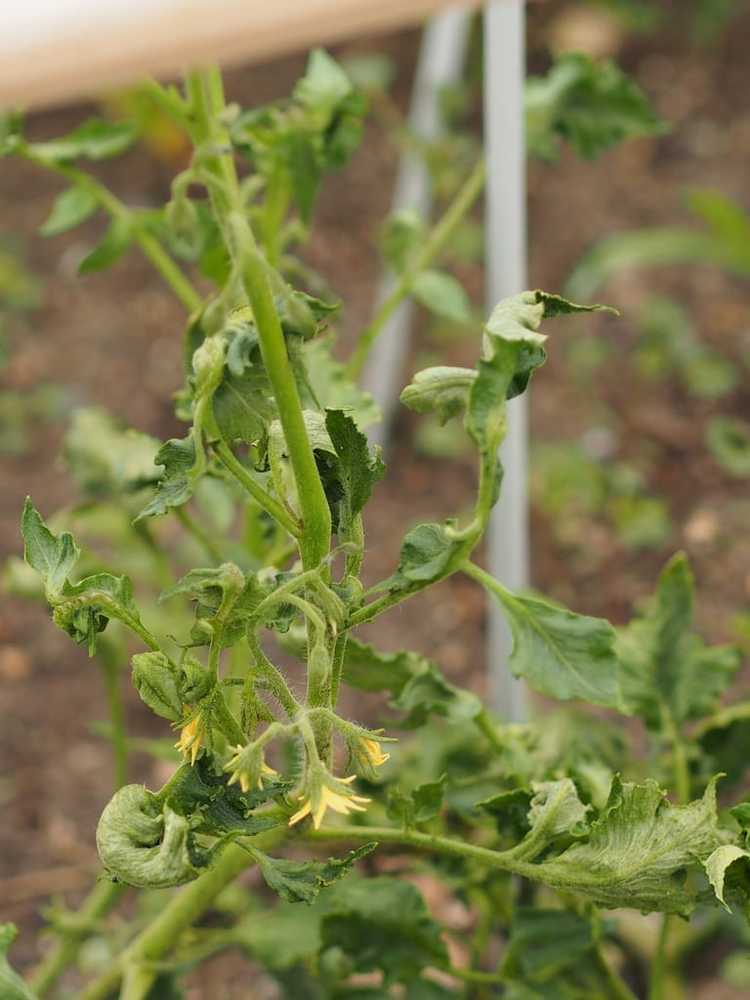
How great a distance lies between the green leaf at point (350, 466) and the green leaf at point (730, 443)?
953 mm

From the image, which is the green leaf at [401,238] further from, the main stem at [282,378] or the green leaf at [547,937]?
the green leaf at [547,937]

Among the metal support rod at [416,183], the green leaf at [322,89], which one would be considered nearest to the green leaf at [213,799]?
the green leaf at [322,89]

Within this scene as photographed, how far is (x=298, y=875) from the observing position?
59 cm

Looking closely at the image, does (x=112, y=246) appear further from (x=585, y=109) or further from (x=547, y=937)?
(x=547, y=937)

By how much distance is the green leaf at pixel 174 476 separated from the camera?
0.56m

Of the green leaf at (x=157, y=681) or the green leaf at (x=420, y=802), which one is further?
the green leaf at (x=420, y=802)

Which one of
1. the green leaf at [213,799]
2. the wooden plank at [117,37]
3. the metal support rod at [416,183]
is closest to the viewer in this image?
the wooden plank at [117,37]

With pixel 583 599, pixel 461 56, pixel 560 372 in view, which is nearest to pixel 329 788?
pixel 583 599

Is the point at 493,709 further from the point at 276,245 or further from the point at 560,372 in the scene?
the point at 560,372

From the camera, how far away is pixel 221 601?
0.57m

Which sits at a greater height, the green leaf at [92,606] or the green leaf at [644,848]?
the green leaf at [92,606]

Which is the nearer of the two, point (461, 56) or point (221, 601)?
point (221, 601)

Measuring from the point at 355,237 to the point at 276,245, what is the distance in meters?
1.06

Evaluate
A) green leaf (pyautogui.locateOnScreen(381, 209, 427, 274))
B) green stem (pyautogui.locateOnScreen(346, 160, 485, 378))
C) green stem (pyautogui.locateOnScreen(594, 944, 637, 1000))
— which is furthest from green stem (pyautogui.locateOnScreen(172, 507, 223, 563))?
green stem (pyautogui.locateOnScreen(594, 944, 637, 1000))
